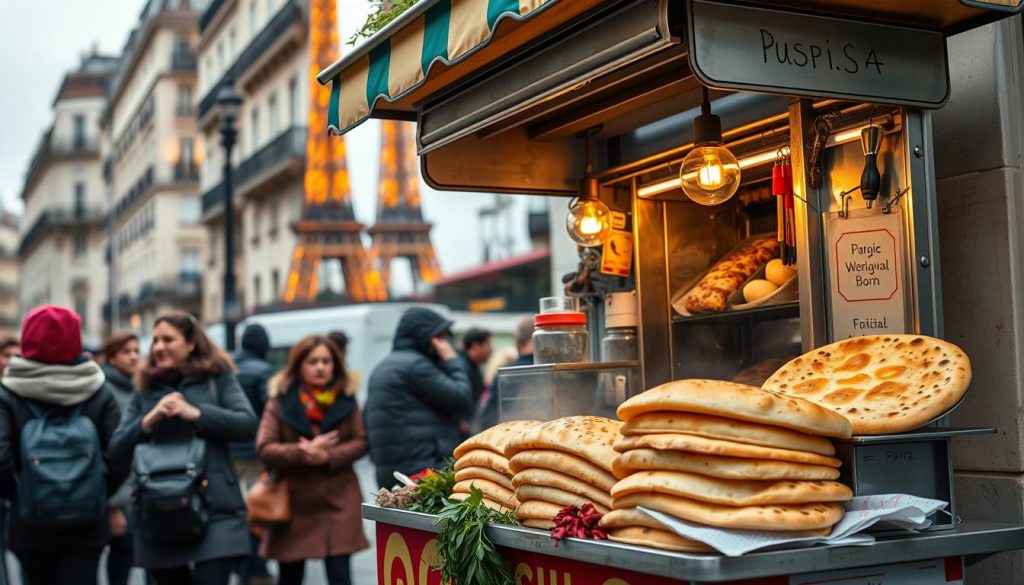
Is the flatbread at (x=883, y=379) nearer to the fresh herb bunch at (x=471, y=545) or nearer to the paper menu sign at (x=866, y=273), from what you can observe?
the paper menu sign at (x=866, y=273)

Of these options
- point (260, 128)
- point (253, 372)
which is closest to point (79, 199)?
point (260, 128)

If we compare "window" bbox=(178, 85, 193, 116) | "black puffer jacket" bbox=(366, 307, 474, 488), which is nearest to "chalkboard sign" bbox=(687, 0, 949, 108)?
"black puffer jacket" bbox=(366, 307, 474, 488)

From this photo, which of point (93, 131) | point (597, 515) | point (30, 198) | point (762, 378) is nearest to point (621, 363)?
point (762, 378)

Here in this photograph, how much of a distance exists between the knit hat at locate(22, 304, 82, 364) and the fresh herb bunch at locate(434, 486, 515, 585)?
353 centimetres

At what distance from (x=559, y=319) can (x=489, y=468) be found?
1.13 meters

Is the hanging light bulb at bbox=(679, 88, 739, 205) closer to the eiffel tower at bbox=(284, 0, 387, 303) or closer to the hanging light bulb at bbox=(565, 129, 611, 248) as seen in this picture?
the hanging light bulb at bbox=(565, 129, 611, 248)

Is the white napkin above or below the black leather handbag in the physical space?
above

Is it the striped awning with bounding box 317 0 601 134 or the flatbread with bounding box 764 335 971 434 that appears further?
the striped awning with bounding box 317 0 601 134

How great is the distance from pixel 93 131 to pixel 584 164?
9484 centimetres

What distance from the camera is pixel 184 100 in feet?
210

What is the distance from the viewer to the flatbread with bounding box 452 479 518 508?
397cm

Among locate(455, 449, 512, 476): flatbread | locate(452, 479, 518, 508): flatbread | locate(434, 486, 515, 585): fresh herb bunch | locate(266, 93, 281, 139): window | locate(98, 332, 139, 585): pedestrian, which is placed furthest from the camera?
locate(266, 93, 281, 139): window

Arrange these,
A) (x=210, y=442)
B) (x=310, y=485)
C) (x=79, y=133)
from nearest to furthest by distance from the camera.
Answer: (x=210, y=442), (x=310, y=485), (x=79, y=133)

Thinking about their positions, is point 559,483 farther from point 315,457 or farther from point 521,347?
point 521,347
